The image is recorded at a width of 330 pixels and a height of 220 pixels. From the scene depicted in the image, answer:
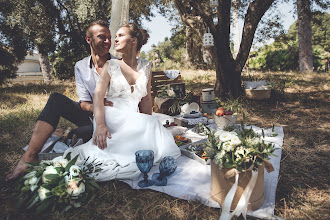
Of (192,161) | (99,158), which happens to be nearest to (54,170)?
(99,158)

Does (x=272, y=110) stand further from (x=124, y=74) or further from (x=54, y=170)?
(x=54, y=170)

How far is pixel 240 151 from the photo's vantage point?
1.72 m

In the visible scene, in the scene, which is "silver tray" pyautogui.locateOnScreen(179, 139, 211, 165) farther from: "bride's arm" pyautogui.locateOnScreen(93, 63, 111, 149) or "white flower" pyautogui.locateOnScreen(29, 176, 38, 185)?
"white flower" pyautogui.locateOnScreen(29, 176, 38, 185)

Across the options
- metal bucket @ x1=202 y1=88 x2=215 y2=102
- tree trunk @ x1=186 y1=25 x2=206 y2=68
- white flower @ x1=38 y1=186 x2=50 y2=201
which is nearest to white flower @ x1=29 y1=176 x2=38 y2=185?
white flower @ x1=38 y1=186 x2=50 y2=201

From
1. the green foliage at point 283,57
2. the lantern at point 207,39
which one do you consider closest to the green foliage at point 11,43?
the lantern at point 207,39

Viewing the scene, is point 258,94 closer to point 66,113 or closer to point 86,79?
point 86,79

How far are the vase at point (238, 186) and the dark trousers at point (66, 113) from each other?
180cm

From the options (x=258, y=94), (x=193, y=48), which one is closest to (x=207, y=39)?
(x=258, y=94)

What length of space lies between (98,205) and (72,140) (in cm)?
108

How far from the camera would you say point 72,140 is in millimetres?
2797

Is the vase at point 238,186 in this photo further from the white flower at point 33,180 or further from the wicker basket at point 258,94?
the wicker basket at point 258,94

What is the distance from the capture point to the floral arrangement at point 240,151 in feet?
5.59

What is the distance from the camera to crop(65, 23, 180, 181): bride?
237cm

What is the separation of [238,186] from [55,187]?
1.48 m
